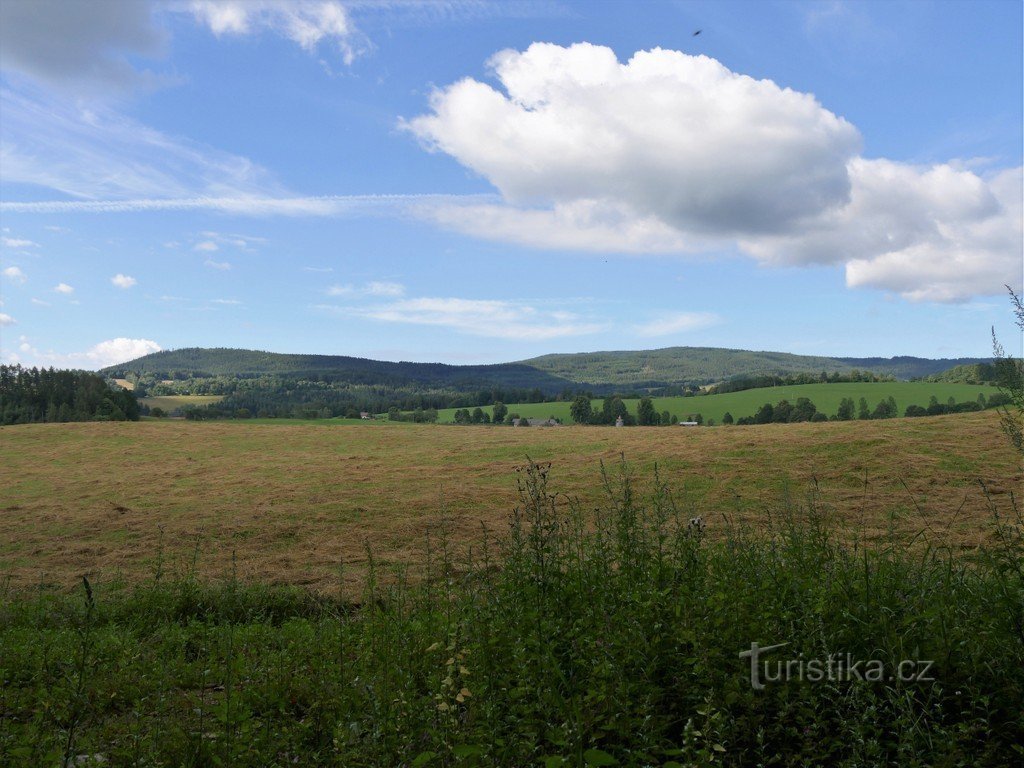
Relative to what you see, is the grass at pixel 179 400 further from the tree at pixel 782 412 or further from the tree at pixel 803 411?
the tree at pixel 803 411

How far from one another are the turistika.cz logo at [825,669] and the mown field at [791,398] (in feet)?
176

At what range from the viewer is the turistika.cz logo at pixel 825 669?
4152 mm

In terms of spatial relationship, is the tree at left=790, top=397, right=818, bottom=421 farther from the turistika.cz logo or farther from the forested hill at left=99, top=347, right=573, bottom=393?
the forested hill at left=99, top=347, right=573, bottom=393

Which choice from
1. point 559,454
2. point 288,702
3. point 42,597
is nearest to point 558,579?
point 288,702

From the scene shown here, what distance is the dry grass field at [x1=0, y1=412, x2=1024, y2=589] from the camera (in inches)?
541

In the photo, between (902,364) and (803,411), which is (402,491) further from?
(902,364)

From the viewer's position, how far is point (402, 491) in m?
21.5

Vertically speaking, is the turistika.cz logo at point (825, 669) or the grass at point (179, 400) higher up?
the grass at point (179, 400)

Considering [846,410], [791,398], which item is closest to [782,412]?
[846,410]

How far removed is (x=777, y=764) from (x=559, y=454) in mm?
22454

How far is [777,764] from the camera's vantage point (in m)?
4.02

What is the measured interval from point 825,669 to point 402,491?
1821 centimetres

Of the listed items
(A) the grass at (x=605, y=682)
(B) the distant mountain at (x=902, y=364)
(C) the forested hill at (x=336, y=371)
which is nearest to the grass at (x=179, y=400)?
(C) the forested hill at (x=336, y=371)

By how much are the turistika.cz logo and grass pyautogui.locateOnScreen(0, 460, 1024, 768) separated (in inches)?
2.1
